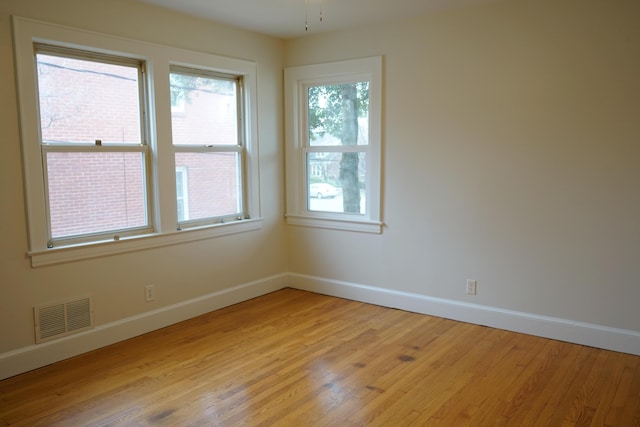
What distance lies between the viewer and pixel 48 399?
284 centimetres

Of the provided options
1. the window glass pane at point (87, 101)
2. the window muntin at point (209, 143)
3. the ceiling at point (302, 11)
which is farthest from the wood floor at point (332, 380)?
the ceiling at point (302, 11)

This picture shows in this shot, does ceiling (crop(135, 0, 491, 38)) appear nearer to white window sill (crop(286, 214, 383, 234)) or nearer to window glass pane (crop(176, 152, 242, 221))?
window glass pane (crop(176, 152, 242, 221))

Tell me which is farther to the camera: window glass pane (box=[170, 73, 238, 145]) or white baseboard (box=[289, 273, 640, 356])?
window glass pane (box=[170, 73, 238, 145])

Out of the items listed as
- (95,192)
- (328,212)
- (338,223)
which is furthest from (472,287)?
(95,192)

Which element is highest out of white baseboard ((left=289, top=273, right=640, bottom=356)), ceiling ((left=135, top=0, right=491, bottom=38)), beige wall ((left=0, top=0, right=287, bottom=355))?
ceiling ((left=135, top=0, right=491, bottom=38))

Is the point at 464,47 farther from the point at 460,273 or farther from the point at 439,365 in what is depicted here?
the point at 439,365

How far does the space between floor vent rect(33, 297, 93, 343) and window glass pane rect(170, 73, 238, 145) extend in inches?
58.1

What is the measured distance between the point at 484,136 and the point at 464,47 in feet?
2.37

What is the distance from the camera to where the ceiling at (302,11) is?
3.68 m

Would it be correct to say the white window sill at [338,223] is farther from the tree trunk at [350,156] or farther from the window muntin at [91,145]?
the window muntin at [91,145]

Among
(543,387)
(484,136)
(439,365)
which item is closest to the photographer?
(543,387)

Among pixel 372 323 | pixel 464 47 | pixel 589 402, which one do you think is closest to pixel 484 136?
pixel 464 47

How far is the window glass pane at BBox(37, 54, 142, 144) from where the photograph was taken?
3291 millimetres

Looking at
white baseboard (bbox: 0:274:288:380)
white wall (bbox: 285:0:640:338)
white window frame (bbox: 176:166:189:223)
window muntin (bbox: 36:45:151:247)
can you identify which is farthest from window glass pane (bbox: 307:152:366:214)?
window muntin (bbox: 36:45:151:247)
